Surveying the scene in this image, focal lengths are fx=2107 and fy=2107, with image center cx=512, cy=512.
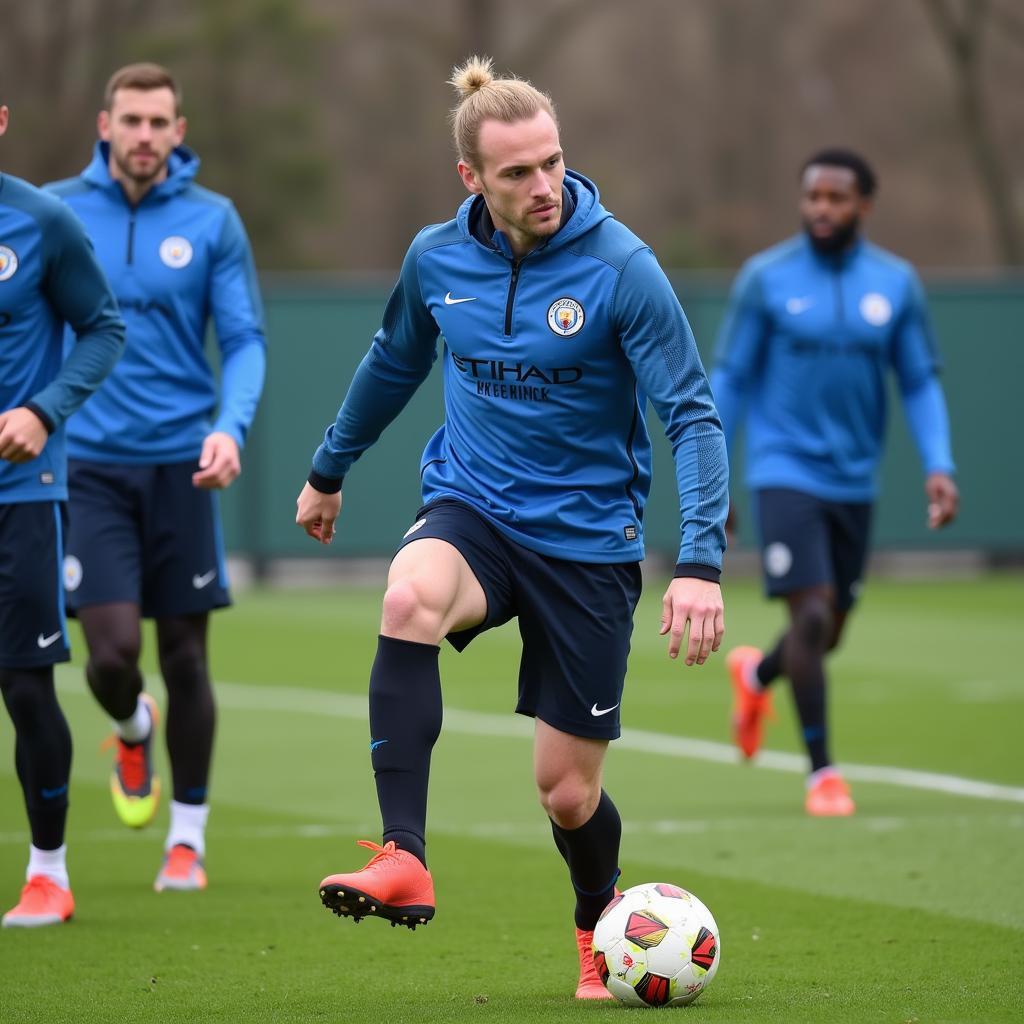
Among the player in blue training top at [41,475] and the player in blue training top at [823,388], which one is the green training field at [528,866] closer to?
the player in blue training top at [41,475]

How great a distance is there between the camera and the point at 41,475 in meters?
6.51

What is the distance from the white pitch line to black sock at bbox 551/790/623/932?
389 centimetres

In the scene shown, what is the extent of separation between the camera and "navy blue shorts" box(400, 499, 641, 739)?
5.35m

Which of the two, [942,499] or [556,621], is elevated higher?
[556,621]

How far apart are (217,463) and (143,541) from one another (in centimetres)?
69

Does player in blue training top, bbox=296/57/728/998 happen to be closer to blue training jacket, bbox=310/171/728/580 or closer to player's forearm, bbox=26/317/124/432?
blue training jacket, bbox=310/171/728/580

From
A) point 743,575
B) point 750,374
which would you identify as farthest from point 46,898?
point 743,575

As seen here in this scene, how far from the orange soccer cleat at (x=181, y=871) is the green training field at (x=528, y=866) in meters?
0.09

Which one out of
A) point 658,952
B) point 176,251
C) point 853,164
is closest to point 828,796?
point 853,164

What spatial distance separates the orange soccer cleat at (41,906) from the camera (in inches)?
260

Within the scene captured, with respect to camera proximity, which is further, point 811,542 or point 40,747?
point 811,542

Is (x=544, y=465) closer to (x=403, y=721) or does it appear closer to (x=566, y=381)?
(x=566, y=381)

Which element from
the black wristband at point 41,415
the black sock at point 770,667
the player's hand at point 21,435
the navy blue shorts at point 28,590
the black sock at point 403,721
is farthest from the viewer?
the black sock at point 770,667

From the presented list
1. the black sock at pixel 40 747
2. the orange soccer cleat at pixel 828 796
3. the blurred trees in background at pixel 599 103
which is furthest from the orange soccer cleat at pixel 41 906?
the blurred trees in background at pixel 599 103
